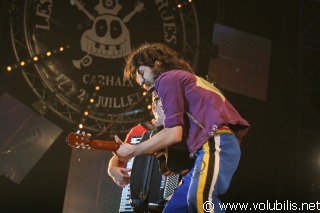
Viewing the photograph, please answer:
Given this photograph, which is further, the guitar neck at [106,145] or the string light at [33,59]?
the string light at [33,59]

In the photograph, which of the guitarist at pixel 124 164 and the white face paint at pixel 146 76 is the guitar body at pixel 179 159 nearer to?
the guitarist at pixel 124 164

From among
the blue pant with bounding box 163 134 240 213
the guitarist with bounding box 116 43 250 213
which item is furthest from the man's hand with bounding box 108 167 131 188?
the blue pant with bounding box 163 134 240 213

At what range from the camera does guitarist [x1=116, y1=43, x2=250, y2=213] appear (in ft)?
9.74

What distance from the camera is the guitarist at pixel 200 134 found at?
2969 millimetres

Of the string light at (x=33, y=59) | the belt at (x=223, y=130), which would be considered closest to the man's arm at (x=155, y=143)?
the belt at (x=223, y=130)

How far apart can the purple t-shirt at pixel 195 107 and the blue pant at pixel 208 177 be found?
3.8 inches

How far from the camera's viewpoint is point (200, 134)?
317 cm


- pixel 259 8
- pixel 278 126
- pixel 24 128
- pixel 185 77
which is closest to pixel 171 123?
pixel 185 77

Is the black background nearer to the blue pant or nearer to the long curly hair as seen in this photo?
the long curly hair

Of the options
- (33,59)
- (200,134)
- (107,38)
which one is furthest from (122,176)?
(107,38)

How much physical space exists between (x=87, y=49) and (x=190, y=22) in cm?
164

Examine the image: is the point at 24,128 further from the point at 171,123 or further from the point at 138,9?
the point at 171,123

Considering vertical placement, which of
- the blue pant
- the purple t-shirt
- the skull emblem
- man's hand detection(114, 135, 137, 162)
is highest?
the skull emblem

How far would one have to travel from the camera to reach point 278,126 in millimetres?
7273
